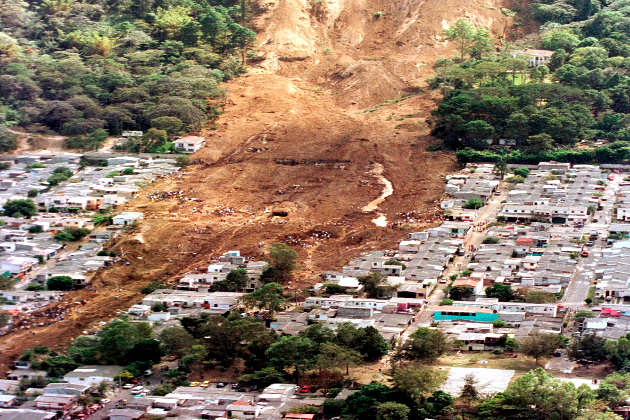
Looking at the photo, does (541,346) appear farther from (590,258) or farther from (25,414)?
(25,414)

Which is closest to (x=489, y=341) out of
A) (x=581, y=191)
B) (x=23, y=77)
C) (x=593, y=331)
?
(x=593, y=331)

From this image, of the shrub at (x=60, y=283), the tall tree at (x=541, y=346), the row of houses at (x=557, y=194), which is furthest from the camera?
the row of houses at (x=557, y=194)

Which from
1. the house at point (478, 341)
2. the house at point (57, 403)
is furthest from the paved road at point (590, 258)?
the house at point (57, 403)

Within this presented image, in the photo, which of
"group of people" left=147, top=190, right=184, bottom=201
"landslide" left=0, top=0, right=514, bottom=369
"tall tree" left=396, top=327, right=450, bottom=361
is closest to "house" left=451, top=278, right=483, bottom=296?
"tall tree" left=396, top=327, right=450, bottom=361

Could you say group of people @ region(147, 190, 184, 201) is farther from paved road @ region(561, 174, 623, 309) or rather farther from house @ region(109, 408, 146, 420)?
house @ region(109, 408, 146, 420)

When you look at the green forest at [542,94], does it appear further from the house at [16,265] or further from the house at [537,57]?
the house at [16,265]
